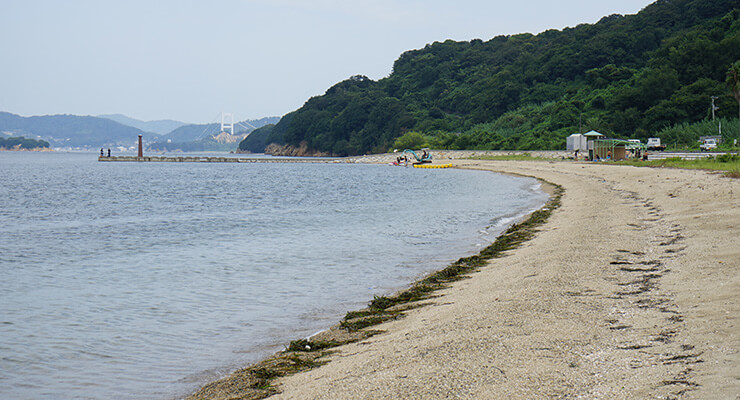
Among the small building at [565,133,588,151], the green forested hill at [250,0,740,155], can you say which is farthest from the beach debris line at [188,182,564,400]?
the green forested hill at [250,0,740,155]

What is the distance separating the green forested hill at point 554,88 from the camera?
3452 inches

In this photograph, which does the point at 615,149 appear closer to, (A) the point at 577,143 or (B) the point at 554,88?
(A) the point at 577,143

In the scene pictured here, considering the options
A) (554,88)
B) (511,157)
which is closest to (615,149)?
(511,157)

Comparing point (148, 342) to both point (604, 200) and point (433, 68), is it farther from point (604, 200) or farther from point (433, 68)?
point (433, 68)

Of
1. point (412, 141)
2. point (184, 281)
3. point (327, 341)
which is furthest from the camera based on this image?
point (412, 141)

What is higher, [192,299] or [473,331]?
[473,331]

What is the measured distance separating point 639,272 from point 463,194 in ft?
99.3

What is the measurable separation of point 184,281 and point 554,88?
399 ft

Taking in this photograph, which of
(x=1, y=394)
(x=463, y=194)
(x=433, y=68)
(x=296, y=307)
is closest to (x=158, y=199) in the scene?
(x=463, y=194)

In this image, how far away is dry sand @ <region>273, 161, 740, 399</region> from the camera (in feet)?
15.9

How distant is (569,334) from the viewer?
247 inches

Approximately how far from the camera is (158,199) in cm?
4169

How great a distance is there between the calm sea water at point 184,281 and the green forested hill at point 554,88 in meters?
66.9

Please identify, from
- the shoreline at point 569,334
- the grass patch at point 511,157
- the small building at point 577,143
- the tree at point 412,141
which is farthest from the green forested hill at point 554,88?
Result: the shoreline at point 569,334
